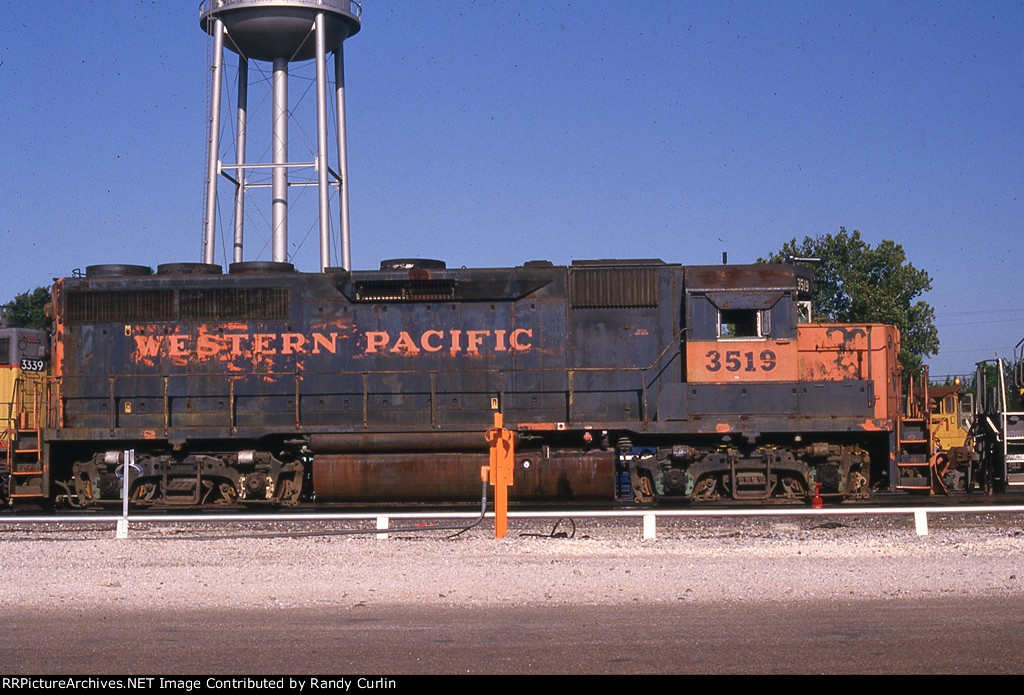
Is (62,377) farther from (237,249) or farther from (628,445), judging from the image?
(237,249)

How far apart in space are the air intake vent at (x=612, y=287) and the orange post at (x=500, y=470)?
4356 mm

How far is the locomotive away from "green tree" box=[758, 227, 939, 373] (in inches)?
1373

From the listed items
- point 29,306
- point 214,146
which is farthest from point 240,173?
point 29,306

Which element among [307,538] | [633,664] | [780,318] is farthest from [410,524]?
[633,664]

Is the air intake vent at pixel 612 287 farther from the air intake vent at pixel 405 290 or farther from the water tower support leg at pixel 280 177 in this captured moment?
the water tower support leg at pixel 280 177

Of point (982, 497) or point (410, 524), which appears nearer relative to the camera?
point (410, 524)

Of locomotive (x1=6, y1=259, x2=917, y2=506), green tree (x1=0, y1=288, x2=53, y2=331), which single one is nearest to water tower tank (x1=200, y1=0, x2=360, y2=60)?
locomotive (x1=6, y1=259, x2=917, y2=506)

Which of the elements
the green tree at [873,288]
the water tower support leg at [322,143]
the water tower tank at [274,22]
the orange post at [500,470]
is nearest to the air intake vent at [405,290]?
the orange post at [500,470]

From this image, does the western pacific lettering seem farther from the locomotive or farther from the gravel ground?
the gravel ground

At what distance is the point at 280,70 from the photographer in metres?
33.8

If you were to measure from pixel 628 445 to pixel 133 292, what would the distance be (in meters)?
7.95

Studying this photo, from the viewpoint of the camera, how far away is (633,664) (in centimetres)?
679

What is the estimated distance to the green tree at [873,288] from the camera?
5228 centimetres
